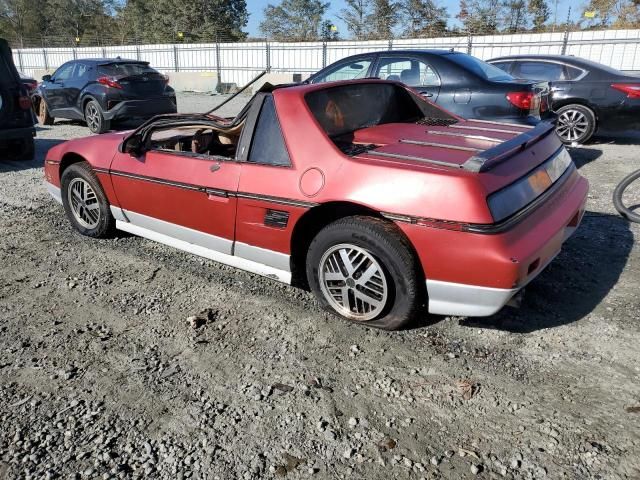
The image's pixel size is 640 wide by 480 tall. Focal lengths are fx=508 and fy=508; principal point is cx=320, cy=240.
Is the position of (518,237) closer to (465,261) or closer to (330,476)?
(465,261)

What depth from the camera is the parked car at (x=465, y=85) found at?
6.25 metres

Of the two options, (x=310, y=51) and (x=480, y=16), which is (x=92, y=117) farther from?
(x=480, y=16)

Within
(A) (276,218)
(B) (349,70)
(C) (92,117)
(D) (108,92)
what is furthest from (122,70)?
(A) (276,218)

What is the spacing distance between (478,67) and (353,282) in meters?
4.74

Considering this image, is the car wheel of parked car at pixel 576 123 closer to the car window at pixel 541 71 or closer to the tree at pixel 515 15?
the car window at pixel 541 71

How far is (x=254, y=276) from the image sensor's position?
155 inches

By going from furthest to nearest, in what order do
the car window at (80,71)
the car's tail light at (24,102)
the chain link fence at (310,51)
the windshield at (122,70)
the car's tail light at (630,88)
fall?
the chain link fence at (310,51)
the car window at (80,71)
the windshield at (122,70)
the car's tail light at (630,88)
the car's tail light at (24,102)

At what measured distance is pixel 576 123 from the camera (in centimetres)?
850

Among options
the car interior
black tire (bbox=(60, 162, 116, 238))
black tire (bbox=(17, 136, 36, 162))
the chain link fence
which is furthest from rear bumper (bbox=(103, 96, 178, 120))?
the car interior

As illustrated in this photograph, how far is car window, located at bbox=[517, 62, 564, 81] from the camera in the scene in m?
8.62

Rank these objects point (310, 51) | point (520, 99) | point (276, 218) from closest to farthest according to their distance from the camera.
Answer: point (276, 218) < point (520, 99) < point (310, 51)

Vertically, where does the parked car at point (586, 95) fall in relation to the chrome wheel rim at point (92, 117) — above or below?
above

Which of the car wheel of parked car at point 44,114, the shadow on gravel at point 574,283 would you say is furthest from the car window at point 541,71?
the car wheel of parked car at point 44,114

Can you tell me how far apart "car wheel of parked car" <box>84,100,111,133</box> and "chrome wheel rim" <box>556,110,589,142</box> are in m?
8.63
